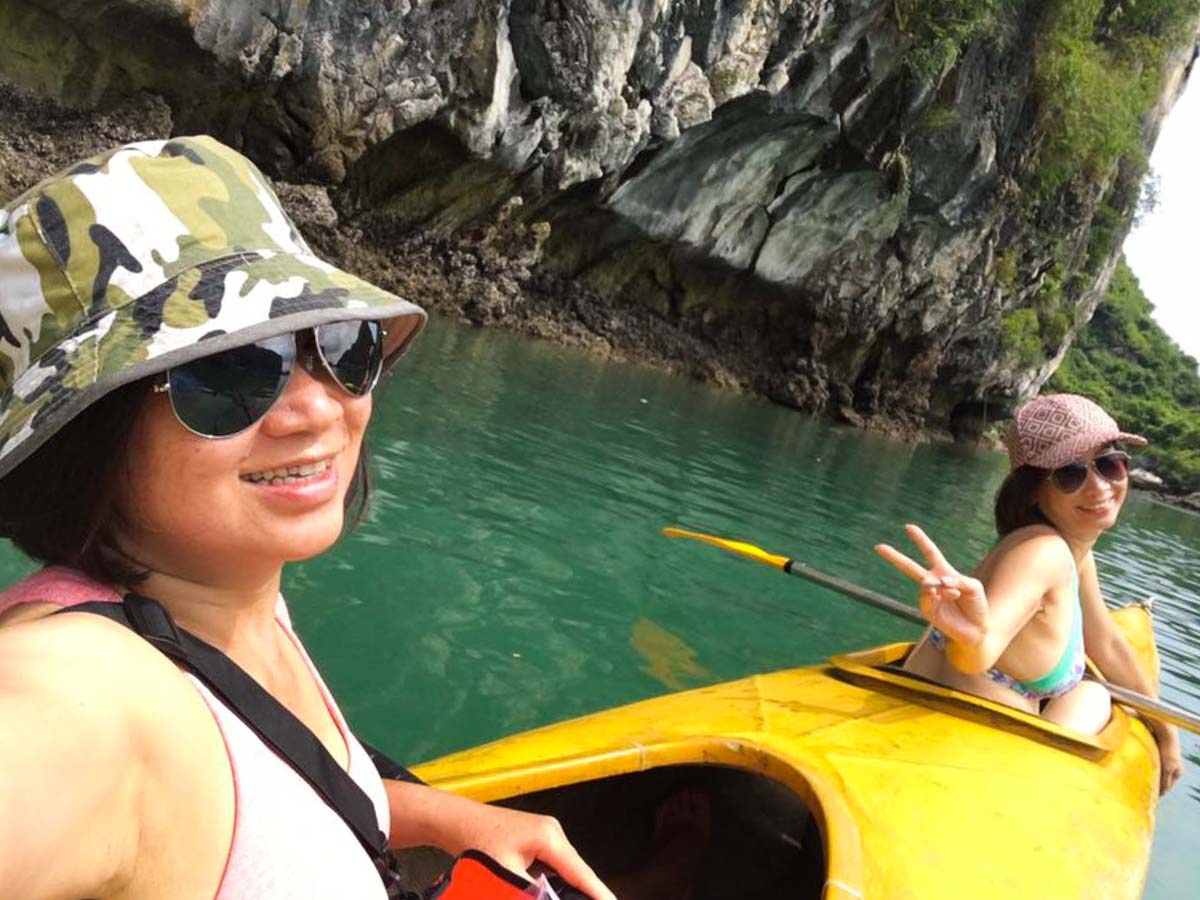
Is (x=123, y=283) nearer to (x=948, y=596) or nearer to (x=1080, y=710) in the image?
(x=948, y=596)

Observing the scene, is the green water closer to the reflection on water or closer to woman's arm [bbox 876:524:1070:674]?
the reflection on water

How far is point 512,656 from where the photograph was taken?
3.95 meters

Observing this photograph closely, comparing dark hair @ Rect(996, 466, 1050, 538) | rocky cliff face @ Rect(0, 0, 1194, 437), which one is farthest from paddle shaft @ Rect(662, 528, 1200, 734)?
rocky cliff face @ Rect(0, 0, 1194, 437)

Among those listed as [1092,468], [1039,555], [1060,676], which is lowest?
[1060,676]

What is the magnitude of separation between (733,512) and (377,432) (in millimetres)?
3173

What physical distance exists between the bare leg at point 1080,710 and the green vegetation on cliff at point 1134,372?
48.5 metres

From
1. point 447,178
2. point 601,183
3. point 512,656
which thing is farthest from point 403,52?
point 512,656

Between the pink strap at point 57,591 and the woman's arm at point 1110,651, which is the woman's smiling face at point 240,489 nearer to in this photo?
the pink strap at point 57,591

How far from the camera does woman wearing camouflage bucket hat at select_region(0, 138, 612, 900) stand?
696 millimetres

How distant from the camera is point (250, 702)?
2.93 ft

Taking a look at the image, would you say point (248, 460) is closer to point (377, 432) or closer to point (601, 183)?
point (377, 432)

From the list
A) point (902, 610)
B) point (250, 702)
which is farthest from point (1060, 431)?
point (250, 702)

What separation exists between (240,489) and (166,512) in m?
0.07

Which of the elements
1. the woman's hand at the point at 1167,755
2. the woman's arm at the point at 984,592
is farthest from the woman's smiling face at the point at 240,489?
the woman's hand at the point at 1167,755
